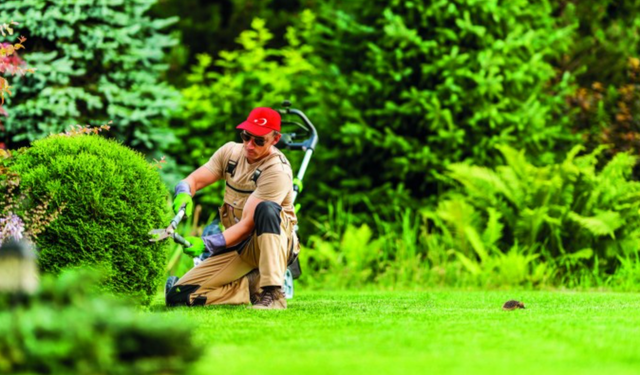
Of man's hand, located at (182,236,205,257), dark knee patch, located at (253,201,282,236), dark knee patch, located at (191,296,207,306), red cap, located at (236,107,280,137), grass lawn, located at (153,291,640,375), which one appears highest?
red cap, located at (236,107,280,137)

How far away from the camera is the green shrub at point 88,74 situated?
1244cm

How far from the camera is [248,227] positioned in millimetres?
7184

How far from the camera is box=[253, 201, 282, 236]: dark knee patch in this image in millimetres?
7020

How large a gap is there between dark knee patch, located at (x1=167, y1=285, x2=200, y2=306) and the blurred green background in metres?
3.68

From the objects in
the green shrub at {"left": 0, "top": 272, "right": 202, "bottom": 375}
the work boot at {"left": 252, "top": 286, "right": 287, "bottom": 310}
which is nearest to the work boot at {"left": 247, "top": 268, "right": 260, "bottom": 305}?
the work boot at {"left": 252, "top": 286, "right": 287, "bottom": 310}

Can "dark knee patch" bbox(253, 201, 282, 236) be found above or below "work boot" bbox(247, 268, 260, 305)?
above

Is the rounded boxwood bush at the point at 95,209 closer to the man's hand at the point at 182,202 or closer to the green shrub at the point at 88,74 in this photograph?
the man's hand at the point at 182,202

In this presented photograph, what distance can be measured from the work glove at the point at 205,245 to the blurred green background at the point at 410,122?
3984 millimetres

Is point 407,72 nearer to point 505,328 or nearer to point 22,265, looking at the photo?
point 505,328

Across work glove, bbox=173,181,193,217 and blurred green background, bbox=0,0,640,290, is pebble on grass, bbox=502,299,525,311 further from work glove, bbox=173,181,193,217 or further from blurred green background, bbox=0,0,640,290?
blurred green background, bbox=0,0,640,290

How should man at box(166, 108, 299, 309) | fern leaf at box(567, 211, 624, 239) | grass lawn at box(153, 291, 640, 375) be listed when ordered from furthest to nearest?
1. fern leaf at box(567, 211, 624, 239)
2. man at box(166, 108, 299, 309)
3. grass lawn at box(153, 291, 640, 375)

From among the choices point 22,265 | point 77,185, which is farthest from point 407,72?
point 22,265

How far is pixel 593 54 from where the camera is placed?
15.3m

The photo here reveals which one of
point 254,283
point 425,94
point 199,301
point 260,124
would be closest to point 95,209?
point 199,301
